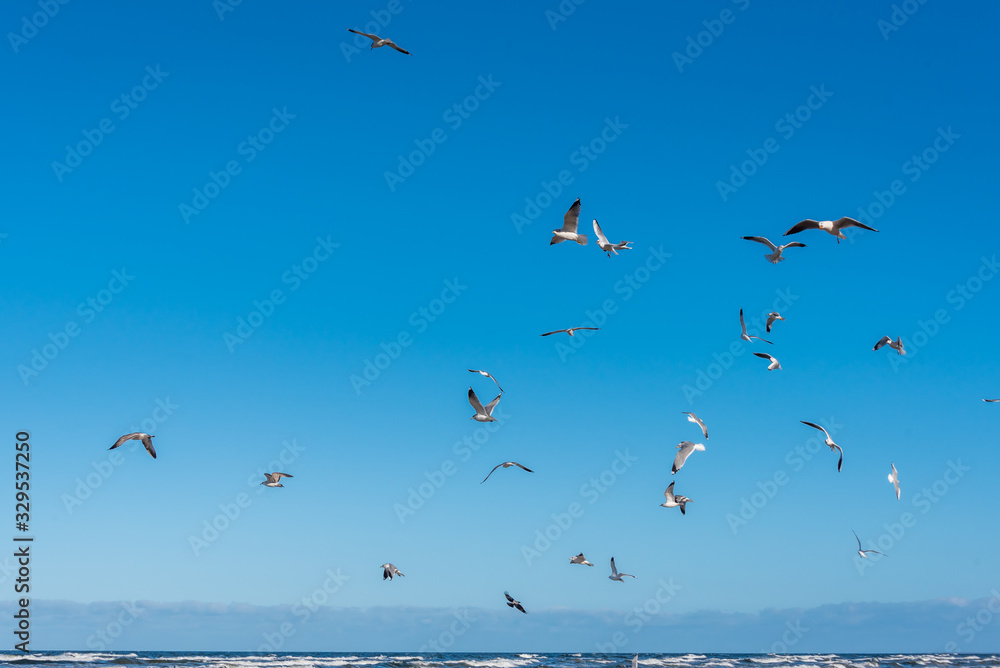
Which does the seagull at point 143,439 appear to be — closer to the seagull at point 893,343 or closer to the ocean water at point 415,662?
the seagull at point 893,343

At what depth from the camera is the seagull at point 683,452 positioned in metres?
21.9

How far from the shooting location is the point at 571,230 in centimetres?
2052

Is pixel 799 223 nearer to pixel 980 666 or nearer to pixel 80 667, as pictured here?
pixel 80 667

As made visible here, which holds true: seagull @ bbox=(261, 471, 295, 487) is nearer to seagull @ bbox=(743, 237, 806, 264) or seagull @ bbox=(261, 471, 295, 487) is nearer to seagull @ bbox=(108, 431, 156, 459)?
seagull @ bbox=(108, 431, 156, 459)

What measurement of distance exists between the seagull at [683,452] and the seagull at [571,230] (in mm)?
6109

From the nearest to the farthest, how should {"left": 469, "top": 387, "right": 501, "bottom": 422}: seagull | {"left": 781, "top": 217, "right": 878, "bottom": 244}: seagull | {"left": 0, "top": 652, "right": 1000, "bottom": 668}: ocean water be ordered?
{"left": 781, "top": 217, "right": 878, "bottom": 244}: seagull
{"left": 469, "top": 387, "right": 501, "bottom": 422}: seagull
{"left": 0, "top": 652, "right": 1000, "bottom": 668}: ocean water

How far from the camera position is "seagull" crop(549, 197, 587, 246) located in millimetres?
19906

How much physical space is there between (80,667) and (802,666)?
53533 millimetres

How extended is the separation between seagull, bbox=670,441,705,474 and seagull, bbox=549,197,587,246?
6.11 meters

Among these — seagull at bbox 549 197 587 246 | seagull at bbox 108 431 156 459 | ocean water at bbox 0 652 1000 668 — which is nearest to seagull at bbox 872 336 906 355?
seagull at bbox 549 197 587 246

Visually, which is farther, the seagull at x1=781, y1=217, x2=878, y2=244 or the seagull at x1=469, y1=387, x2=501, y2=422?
the seagull at x1=469, y1=387, x2=501, y2=422

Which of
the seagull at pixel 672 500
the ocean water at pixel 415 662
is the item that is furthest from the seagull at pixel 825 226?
the ocean water at pixel 415 662

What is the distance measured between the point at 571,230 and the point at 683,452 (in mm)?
6696

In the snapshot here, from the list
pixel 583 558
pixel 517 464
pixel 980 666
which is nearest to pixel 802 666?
Result: pixel 980 666
